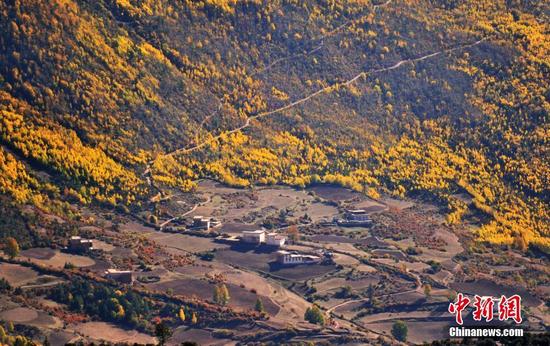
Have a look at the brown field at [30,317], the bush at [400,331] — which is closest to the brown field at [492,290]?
the bush at [400,331]

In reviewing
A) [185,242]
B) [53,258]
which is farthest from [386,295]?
[53,258]

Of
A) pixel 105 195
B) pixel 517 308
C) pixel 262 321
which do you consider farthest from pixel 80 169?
pixel 517 308

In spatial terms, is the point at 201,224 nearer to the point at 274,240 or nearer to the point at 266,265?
the point at 274,240

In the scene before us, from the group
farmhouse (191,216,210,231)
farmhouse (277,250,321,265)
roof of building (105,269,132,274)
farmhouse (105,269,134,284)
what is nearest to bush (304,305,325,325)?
farmhouse (277,250,321,265)

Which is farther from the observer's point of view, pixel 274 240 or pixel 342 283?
pixel 274 240

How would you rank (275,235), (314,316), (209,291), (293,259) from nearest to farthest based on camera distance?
(314,316), (209,291), (293,259), (275,235)
